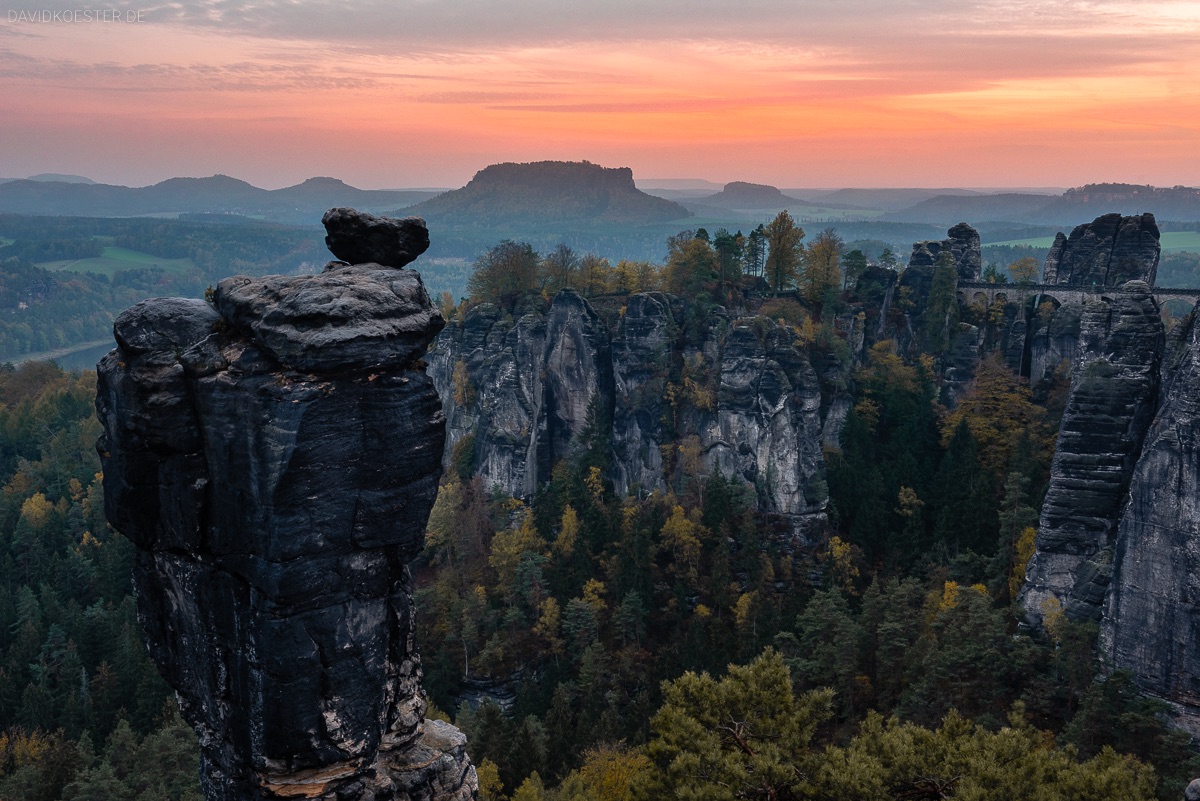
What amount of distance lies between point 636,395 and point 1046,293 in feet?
102


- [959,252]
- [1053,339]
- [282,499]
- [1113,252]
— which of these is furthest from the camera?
[959,252]

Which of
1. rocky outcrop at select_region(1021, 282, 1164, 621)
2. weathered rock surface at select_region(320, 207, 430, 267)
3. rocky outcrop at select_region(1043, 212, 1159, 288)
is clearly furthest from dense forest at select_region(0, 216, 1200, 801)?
weathered rock surface at select_region(320, 207, 430, 267)

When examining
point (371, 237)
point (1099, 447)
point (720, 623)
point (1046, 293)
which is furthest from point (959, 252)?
point (371, 237)

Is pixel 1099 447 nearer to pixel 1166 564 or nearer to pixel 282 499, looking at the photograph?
pixel 1166 564

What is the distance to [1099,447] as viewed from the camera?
3872 centimetres

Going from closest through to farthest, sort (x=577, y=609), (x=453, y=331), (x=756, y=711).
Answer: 1. (x=756, y=711)
2. (x=577, y=609)
3. (x=453, y=331)

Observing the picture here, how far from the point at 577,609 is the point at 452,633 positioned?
26.2 ft

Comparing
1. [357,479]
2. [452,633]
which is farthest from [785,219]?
[357,479]

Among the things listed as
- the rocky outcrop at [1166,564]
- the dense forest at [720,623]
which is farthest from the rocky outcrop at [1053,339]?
the rocky outcrop at [1166,564]

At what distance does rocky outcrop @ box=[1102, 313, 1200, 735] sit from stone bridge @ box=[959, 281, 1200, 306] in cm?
2914

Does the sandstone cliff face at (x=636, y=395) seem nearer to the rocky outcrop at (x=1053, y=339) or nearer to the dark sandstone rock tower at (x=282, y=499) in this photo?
the rocky outcrop at (x=1053, y=339)

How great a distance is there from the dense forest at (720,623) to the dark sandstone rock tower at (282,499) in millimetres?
7403

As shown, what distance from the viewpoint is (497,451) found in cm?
7169

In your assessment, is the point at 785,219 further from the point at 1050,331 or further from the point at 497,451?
the point at 497,451
